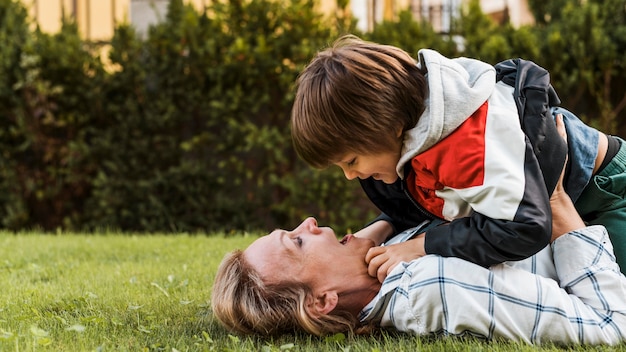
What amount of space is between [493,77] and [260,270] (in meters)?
1.19

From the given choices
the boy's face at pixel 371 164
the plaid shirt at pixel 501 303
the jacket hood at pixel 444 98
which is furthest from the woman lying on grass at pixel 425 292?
the jacket hood at pixel 444 98

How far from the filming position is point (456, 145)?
278 centimetres

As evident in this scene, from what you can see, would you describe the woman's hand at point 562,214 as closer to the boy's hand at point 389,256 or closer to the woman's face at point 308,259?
the boy's hand at point 389,256

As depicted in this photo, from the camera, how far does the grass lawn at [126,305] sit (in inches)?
110

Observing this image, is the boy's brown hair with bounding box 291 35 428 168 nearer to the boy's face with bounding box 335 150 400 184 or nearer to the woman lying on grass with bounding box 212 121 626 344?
the boy's face with bounding box 335 150 400 184

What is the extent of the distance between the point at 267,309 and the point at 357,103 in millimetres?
881

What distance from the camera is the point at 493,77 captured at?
298 centimetres

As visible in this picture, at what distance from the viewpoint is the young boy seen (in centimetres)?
272

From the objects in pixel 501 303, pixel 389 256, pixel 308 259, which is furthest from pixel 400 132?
pixel 501 303

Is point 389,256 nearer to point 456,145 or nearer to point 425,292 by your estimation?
point 425,292

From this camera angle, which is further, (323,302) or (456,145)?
(323,302)

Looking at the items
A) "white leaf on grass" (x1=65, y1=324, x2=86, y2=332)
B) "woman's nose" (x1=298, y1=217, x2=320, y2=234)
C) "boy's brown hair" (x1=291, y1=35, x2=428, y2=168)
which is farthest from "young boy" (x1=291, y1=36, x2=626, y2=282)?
"white leaf on grass" (x1=65, y1=324, x2=86, y2=332)

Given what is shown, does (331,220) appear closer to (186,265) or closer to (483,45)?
(483,45)

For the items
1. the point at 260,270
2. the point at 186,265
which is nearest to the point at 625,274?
the point at 260,270
